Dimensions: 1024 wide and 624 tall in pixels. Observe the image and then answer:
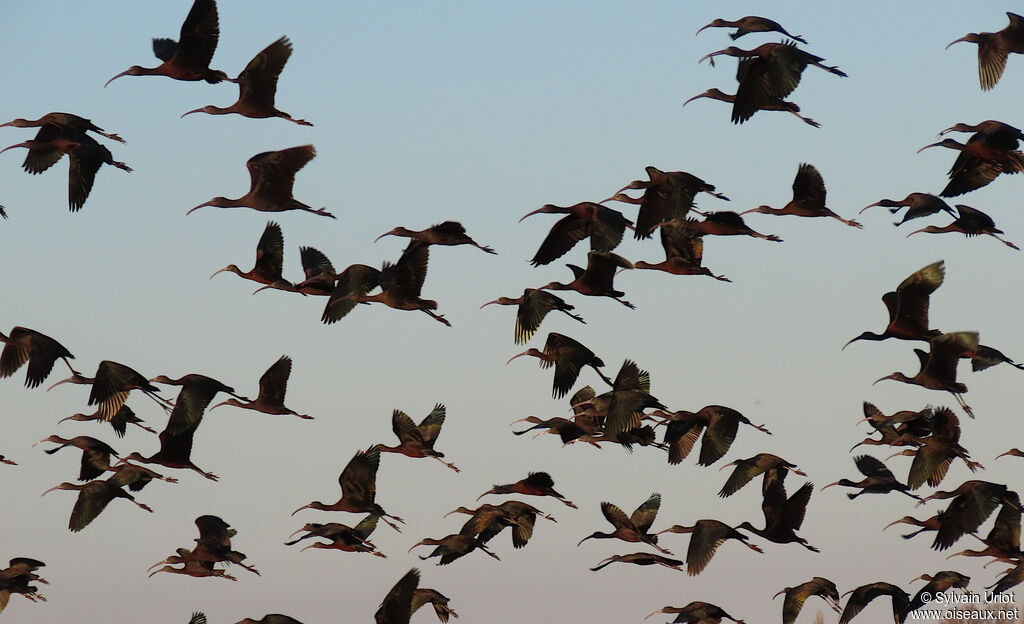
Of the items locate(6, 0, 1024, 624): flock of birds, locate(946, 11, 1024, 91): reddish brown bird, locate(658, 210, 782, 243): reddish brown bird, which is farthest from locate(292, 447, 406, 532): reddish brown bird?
locate(946, 11, 1024, 91): reddish brown bird

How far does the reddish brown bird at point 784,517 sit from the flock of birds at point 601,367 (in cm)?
4

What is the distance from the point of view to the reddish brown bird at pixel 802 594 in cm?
3259

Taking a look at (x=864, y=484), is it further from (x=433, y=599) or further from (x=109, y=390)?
(x=109, y=390)

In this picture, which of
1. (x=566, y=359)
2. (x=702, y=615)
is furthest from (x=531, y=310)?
(x=702, y=615)

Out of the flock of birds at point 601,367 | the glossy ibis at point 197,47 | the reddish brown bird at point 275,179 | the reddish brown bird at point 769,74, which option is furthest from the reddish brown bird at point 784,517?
the glossy ibis at point 197,47

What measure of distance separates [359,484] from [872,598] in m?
9.98

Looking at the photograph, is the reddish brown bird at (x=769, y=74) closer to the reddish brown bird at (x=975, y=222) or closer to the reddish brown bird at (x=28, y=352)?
the reddish brown bird at (x=975, y=222)

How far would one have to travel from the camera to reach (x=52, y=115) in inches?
1268

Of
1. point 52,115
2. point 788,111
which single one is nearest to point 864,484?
point 788,111

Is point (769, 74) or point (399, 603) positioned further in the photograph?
point (769, 74)

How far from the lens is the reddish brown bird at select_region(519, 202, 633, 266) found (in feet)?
104

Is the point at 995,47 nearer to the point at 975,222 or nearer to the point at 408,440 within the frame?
the point at 975,222

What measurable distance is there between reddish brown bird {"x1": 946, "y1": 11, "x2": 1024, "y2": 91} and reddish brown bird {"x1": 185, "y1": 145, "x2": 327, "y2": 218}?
1136 cm

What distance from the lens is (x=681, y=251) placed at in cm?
3141
